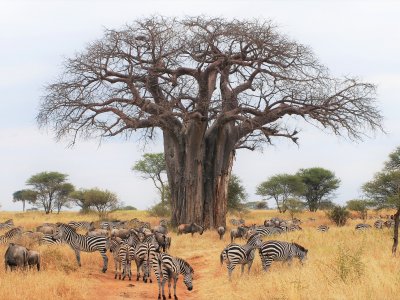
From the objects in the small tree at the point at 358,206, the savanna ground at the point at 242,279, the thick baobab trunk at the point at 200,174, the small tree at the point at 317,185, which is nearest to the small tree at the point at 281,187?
the small tree at the point at 317,185

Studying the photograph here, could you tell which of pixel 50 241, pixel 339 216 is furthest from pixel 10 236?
pixel 339 216

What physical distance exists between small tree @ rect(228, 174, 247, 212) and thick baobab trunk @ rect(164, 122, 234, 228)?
14521mm

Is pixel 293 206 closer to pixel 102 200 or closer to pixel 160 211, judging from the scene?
pixel 160 211

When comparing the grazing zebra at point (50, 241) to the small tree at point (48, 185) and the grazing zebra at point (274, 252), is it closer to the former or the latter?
the grazing zebra at point (274, 252)

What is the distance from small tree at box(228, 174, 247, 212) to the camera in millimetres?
40938

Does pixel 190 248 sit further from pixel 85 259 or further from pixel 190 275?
pixel 190 275

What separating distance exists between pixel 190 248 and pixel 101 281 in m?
6.19

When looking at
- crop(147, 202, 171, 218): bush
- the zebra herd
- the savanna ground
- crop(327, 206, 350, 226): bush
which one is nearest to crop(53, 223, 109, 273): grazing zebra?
the zebra herd

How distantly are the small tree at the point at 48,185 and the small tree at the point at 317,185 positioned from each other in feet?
81.1

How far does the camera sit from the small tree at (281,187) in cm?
5088

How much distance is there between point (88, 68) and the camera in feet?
76.6

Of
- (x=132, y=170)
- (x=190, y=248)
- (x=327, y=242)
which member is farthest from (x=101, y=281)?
(x=132, y=170)

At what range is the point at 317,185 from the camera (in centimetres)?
5325

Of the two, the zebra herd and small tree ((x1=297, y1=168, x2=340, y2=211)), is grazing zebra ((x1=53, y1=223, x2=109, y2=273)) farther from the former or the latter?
small tree ((x1=297, y1=168, x2=340, y2=211))
